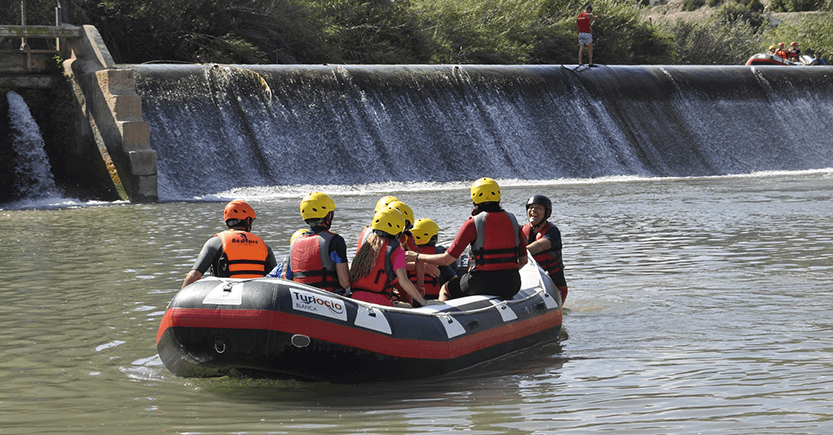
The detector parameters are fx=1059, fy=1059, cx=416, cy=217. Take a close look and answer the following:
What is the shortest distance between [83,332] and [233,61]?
2015cm

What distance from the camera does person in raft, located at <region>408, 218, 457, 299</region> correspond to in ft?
26.4

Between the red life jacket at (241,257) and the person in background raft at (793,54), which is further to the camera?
the person in background raft at (793,54)

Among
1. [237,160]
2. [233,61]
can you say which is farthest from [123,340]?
[233,61]

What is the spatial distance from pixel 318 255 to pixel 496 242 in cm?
138

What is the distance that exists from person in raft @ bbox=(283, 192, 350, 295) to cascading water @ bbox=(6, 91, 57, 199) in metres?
14.9

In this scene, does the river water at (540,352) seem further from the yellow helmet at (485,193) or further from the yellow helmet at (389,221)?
the yellow helmet at (485,193)

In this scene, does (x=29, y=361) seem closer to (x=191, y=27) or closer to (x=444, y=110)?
(x=444, y=110)

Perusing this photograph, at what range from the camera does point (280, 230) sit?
14.2 m

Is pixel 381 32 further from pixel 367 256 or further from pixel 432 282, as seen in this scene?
pixel 367 256

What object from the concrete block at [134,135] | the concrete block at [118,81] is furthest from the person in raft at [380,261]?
the concrete block at [118,81]

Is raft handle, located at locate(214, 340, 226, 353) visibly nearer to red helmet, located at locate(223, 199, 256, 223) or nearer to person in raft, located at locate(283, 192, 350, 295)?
person in raft, located at locate(283, 192, 350, 295)

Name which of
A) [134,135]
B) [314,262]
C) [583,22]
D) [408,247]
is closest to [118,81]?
[134,135]

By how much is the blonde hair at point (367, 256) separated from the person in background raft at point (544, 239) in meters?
2.12

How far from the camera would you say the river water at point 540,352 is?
5543 mm
